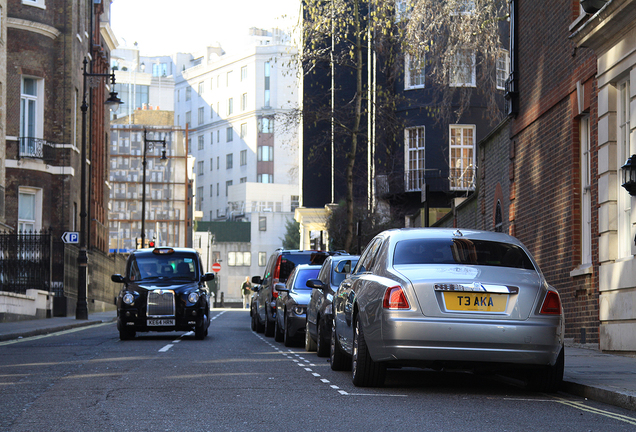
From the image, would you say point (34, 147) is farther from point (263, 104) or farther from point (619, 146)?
point (263, 104)

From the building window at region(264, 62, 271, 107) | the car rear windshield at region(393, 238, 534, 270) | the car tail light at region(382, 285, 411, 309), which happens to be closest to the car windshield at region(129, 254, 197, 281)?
the car rear windshield at region(393, 238, 534, 270)

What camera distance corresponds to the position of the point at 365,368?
392 inches

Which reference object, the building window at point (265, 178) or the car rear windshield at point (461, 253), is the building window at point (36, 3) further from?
the building window at point (265, 178)

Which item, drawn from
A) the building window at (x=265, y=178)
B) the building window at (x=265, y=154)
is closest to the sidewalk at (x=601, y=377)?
the building window at (x=265, y=178)

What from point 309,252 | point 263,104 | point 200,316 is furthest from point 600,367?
point 263,104

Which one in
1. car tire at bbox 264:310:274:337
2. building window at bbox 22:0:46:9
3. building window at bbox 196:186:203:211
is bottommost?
car tire at bbox 264:310:274:337

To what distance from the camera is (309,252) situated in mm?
23141

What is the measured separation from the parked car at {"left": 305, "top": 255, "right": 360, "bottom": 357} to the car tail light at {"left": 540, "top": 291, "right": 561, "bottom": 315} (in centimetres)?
482

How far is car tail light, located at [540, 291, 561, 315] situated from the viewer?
9.28 meters

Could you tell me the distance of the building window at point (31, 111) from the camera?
3841cm

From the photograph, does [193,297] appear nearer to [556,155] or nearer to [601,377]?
[556,155]

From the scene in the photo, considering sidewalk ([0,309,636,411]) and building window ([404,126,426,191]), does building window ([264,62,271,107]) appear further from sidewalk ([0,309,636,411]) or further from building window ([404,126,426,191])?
sidewalk ([0,309,636,411])

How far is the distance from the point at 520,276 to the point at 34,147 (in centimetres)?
3215

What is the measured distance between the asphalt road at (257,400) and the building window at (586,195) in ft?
16.4
